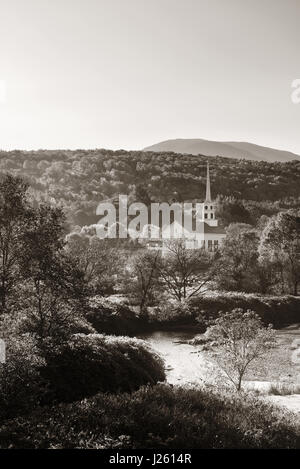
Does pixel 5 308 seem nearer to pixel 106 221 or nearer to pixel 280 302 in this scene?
pixel 280 302

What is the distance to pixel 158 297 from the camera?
192 ft

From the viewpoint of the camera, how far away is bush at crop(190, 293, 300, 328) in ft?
184

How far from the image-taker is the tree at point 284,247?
224ft

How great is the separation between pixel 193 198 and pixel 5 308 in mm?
116843

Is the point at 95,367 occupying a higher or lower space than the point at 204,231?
lower

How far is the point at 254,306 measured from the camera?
57250 millimetres

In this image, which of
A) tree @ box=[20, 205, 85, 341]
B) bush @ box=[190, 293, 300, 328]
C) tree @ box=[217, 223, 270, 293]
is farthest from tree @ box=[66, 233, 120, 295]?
tree @ box=[20, 205, 85, 341]

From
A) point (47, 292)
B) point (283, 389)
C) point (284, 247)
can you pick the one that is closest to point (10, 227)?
point (47, 292)

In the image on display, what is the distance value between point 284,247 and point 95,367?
52.1 meters

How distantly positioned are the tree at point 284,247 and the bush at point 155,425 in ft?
163

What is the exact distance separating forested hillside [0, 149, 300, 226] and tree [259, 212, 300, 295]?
45.1 meters

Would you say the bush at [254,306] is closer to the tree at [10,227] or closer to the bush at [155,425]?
the tree at [10,227]

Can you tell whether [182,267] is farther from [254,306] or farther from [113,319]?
[113,319]
